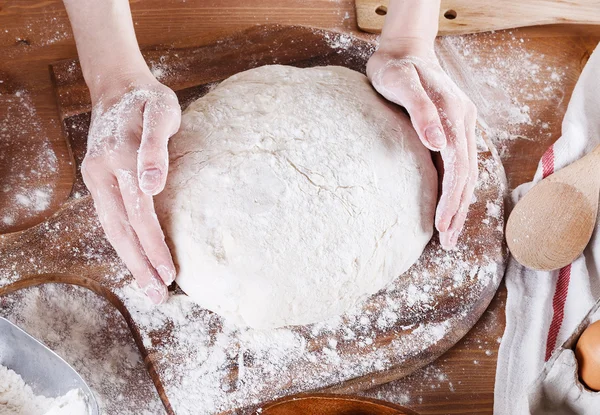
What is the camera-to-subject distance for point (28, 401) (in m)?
1.08

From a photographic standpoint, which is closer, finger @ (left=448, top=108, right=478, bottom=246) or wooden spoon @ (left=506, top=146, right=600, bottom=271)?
finger @ (left=448, top=108, right=478, bottom=246)

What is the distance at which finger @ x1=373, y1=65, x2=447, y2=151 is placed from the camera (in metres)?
1.02

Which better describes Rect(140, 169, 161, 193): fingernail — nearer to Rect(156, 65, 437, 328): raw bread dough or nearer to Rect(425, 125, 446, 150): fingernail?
Rect(156, 65, 437, 328): raw bread dough

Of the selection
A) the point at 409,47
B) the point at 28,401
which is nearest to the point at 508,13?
the point at 409,47

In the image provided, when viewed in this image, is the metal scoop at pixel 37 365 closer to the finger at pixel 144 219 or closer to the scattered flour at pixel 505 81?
the finger at pixel 144 219

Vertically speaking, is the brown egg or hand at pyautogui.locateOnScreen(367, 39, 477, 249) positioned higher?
hand at pyautogui.locateOnScreen(367, 39, 477, 249)

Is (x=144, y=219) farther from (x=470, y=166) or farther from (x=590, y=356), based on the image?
(x=590, y=356)

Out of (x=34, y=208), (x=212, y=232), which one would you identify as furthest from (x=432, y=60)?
(x=34, y=208)

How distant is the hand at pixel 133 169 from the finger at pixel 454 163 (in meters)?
0.48

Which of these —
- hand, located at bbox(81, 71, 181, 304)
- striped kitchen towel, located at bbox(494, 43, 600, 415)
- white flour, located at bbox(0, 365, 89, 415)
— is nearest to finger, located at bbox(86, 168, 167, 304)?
hand, located at bbox(81, 71, 181, 304)

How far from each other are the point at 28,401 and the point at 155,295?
0.30 meters

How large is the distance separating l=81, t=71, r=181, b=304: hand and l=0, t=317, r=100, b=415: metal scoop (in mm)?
195

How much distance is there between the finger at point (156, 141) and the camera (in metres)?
0.93

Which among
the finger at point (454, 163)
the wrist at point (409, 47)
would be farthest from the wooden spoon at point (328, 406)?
the wrist at point (409, 47)
